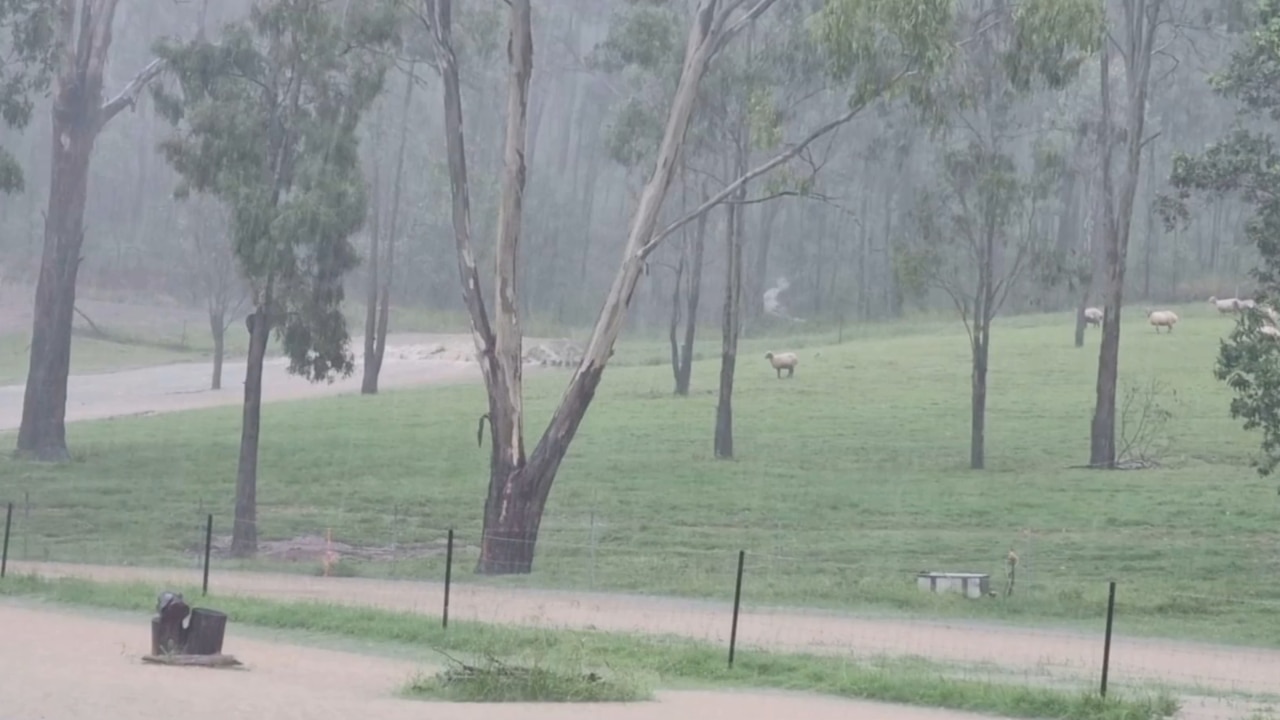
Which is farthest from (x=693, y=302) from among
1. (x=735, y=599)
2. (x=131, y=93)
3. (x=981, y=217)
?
(x=735, y=599)

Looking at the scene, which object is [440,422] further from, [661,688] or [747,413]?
[661,688]

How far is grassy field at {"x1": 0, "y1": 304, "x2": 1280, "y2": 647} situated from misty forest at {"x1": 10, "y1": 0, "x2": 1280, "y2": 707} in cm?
16

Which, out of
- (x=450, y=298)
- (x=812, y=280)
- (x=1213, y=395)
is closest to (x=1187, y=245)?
(x=812, y=280)

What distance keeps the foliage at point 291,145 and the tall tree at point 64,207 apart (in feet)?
31.5

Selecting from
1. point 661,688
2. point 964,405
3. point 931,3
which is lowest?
point 661,688

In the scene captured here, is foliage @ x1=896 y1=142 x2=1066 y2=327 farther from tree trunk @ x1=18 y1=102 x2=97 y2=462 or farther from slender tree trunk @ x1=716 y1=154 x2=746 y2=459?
tree trunk @ x1=18 y1=102 x2=97 y2=462

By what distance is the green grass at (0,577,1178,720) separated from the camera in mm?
13961

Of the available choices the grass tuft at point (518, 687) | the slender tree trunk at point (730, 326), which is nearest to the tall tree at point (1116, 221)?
the slender tree trunk at point (730, 326)

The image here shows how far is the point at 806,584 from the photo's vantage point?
24.1 m

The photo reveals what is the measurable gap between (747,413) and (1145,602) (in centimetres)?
2358

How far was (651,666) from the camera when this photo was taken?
16047mm

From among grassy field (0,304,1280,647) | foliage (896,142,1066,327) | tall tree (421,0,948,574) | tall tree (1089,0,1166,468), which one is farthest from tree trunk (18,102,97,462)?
tall tree (1089,0,1166,468)

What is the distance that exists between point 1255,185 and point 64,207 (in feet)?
85.6

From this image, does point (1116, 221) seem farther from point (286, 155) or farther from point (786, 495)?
point (286, 155)
